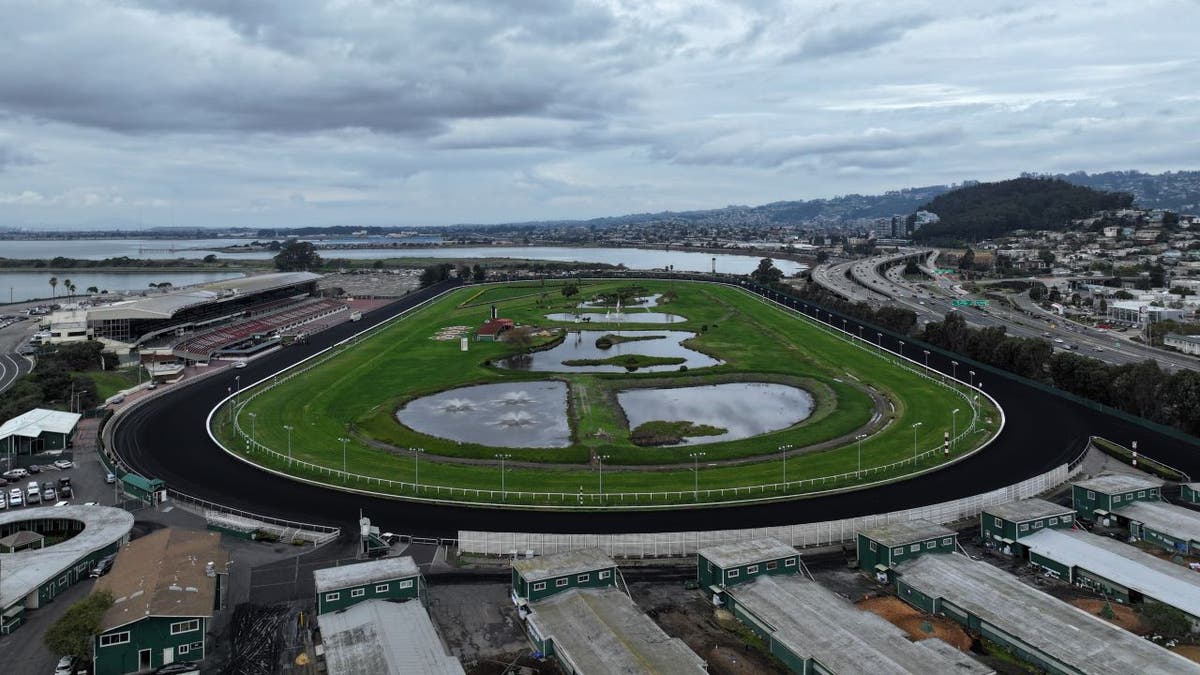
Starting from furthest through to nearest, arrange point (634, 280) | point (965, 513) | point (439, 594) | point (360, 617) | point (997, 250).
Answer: point (997, 250), point (634, 280), point (965, 513), point (439, 594), point (360, 617)

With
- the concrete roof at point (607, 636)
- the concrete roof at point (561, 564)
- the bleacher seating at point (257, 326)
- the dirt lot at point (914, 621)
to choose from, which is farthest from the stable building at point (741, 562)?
the bleacher seating at point (257, 326)

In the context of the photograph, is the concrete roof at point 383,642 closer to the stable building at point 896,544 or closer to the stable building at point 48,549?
the stable building at point 48,549

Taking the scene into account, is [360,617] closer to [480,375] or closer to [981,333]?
[480,375]

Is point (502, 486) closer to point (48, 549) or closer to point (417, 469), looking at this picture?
point (417, 469)

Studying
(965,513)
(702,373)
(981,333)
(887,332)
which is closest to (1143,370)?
(981,333)

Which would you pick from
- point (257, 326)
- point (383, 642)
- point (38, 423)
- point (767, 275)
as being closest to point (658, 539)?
point (383, 642)
